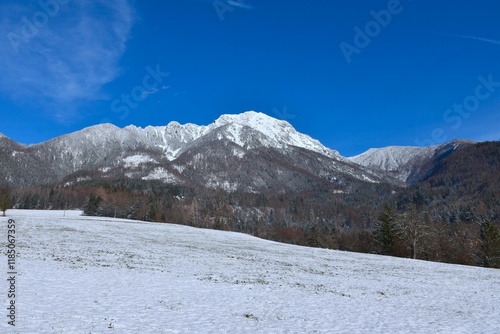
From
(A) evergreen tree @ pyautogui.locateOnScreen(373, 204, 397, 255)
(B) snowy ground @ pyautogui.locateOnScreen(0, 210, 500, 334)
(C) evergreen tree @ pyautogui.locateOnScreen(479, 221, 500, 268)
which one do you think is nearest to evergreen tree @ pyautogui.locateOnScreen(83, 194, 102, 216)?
(B) snowy ground @ pyautogui.locateOnScreen(0, 210, 500, 334)

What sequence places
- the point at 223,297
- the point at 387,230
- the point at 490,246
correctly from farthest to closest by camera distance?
the point at 387,230
the point at 490,246
the point at 223,297

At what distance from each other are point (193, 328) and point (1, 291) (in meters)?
11.3

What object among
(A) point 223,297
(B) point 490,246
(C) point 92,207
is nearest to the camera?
(A) point 223,297

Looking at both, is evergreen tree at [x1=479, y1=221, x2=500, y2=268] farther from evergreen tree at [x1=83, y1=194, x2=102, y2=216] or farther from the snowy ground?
evergreen tree at [x1=83, y1=194, x2=102, y2=216]

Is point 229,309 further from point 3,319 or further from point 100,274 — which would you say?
point 100,274

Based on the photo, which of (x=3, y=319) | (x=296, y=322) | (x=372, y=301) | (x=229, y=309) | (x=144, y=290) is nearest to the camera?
(x=3, y=319)

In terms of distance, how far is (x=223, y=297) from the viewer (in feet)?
79.9

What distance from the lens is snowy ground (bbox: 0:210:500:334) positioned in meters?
17.0

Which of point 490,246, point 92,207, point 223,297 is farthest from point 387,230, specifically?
point 92,207

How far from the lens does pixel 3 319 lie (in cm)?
1487

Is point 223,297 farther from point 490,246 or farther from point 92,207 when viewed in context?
point 92,207

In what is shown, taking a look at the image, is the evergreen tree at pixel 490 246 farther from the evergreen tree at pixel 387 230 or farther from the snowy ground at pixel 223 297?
the snowy ground at pixel 223 297

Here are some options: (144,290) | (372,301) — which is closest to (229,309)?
(144,290)

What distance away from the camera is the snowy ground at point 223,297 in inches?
671
